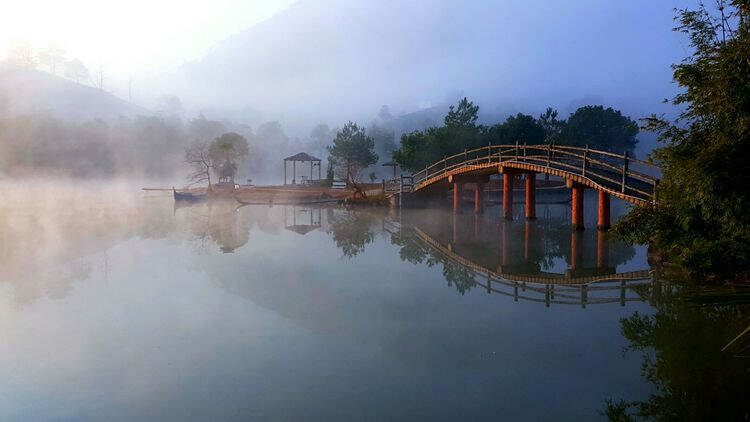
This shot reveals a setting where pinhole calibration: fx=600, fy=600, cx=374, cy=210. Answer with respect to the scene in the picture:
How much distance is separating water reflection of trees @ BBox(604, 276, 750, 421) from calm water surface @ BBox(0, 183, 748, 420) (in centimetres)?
24

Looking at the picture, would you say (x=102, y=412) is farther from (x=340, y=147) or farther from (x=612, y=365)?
(x=340, y=147)

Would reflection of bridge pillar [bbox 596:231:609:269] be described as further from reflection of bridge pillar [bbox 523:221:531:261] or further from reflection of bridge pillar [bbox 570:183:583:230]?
reflection of bridge pillar [bbox 523:221:531:261]

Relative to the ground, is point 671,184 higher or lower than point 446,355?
higher

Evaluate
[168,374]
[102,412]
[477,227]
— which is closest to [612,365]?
[168,374]

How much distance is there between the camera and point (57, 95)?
13962cm

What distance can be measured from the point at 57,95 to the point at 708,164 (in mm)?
154476

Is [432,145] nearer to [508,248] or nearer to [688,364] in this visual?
[508,248]

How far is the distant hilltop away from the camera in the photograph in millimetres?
124756

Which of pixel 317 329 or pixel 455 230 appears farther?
pixel 455 230

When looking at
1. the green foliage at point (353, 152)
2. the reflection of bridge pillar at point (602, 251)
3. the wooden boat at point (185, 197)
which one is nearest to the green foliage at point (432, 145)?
the green foliage at point (353, 152)

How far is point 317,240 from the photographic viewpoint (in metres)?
21.7

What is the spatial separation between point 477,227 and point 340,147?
33.1 metres

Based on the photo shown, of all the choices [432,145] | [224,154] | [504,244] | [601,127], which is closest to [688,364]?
[504,244]

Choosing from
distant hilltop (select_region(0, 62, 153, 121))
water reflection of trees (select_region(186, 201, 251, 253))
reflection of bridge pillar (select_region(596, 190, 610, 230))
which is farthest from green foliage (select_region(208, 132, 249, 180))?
distant hilltop (select_region(0, 62, 153, 121))
